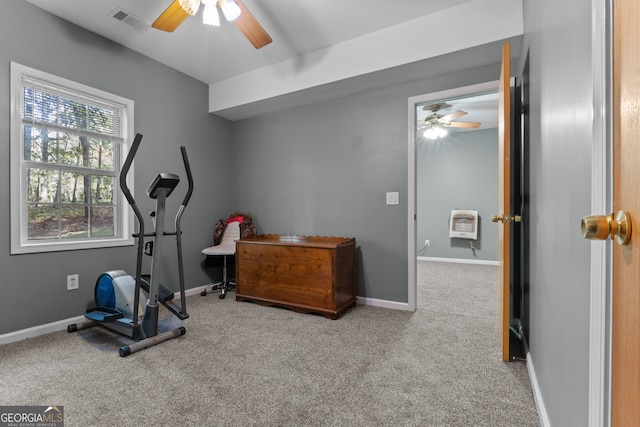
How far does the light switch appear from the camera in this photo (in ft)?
10.3

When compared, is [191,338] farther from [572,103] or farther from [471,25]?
[471,25]

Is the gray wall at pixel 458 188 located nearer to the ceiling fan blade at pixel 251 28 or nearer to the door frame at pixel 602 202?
the ceiling fan blade at pixel 251 28

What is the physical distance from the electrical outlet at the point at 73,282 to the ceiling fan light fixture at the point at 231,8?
245 cm

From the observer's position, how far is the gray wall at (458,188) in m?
5.68

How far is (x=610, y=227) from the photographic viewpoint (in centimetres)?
56

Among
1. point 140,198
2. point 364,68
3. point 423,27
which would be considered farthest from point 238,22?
point 140,198

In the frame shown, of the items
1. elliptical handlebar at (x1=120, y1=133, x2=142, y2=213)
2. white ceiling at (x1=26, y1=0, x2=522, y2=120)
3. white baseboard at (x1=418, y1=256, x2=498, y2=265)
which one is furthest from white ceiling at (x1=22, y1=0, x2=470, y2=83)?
white baseboard at (x1=418, y1=256, x2=498, y2=265)

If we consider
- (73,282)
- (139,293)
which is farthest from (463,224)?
(73,282)

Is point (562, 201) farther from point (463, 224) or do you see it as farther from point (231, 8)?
point (463, 224)

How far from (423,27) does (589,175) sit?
7.69 feet

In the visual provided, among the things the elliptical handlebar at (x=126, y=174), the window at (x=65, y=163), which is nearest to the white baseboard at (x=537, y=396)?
the elliptical handlebar at (x=126, y=174)

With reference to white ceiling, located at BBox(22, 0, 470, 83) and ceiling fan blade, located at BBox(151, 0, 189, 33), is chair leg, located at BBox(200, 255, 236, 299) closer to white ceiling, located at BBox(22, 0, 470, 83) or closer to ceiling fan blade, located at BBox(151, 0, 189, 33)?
white ceiling, located at BBox(22, 0, 470, 83)

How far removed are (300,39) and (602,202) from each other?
2.91 m

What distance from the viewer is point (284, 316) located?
2.88 meters
